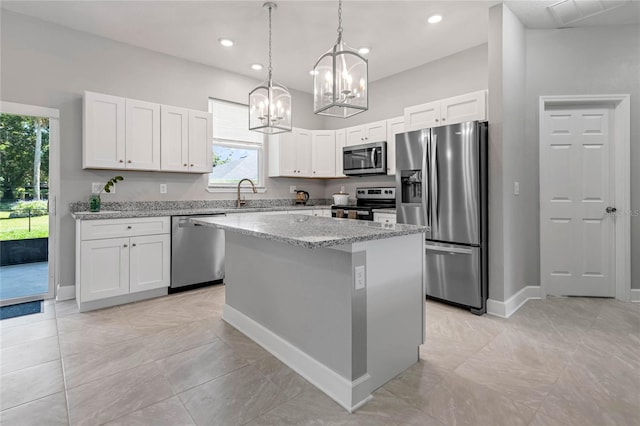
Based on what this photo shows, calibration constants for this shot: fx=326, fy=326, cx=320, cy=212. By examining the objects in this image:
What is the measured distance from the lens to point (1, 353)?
2264 mm

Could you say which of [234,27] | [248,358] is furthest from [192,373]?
[234,27]

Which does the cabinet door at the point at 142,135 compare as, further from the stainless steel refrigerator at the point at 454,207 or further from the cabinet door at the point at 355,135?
the stainless steel refrigerator at the point at 454,207

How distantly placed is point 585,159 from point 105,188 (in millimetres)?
5184

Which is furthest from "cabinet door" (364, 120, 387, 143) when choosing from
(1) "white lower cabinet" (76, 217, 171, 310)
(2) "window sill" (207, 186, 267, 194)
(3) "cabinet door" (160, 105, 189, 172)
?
(1) "white lower cabinet" (76, 217, 171, 310)

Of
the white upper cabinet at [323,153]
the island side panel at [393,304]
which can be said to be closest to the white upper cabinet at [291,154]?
the white upper cabinet at [323,153]

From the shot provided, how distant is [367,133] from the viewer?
4.82 m

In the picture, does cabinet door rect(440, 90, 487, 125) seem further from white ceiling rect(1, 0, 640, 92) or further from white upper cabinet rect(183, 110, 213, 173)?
white upper cabinet rect(183, 110, 213, 173)

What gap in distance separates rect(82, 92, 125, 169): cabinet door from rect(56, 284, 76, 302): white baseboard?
50.8 inches

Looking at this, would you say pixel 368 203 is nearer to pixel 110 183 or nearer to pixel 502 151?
pixel 502 151

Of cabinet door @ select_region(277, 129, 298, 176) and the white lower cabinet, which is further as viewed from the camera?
cabinet door @ select_region(277, 129, 298, 176)

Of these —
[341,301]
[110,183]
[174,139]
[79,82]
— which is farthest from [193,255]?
[341,301]

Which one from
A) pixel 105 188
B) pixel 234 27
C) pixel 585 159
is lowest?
pixel 105 188

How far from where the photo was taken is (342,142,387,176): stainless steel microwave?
4.56m

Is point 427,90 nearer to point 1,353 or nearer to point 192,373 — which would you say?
point 192,373
